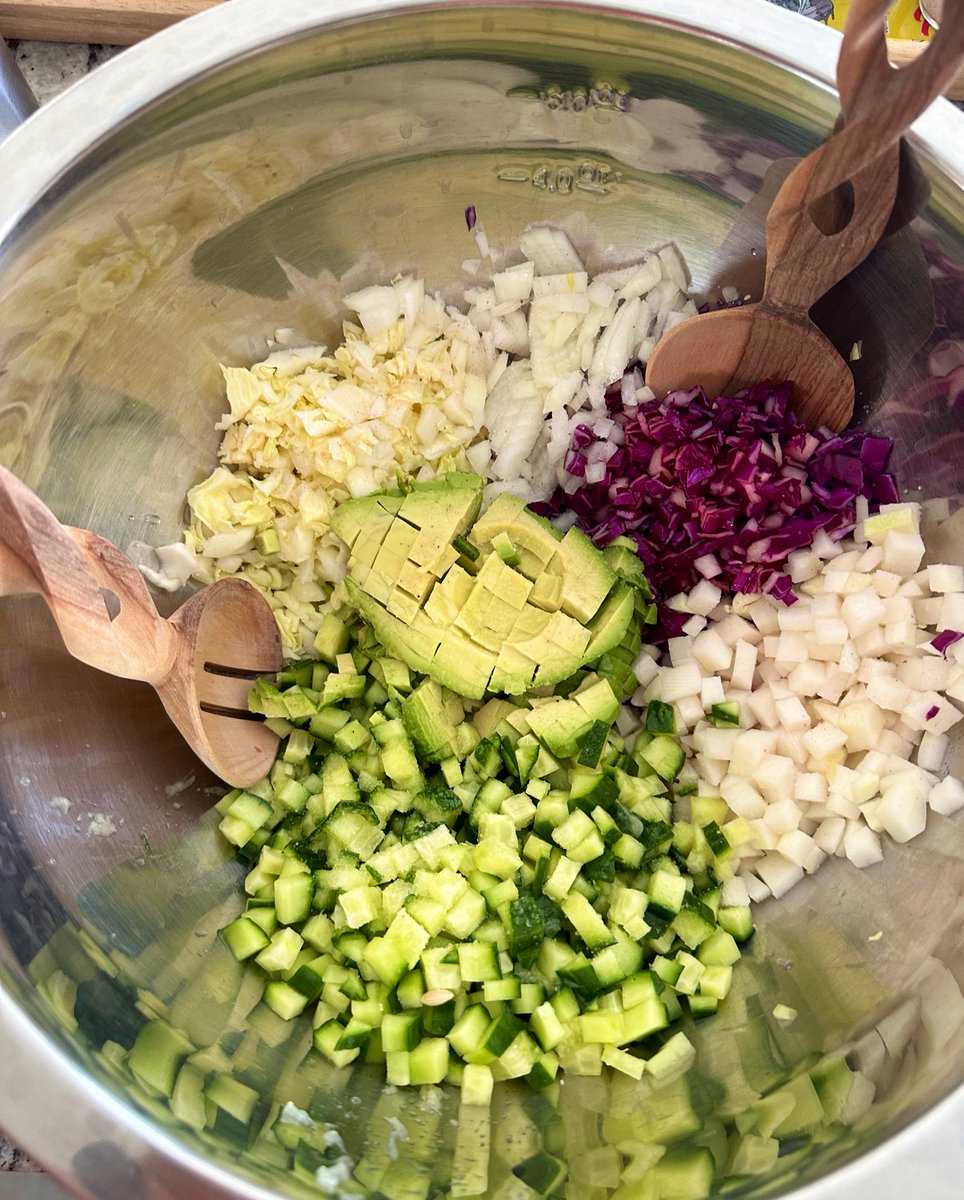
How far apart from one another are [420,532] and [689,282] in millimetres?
715

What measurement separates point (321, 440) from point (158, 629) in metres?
0.50

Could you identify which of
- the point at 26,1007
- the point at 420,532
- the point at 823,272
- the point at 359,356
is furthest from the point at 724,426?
the point at 26,1007

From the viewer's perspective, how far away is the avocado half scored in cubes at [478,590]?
169 centimetres

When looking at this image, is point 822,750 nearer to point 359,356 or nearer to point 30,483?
point 359,356

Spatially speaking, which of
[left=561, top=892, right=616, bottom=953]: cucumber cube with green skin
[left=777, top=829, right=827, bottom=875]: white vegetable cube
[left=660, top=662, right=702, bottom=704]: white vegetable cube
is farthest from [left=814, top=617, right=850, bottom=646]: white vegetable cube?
[left=561, top=892, right=616, bottom=953]: cucumber cube with green skin

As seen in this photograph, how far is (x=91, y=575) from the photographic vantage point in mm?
1298

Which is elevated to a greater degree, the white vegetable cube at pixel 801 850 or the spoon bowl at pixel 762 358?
the spoon bowl at pixel 762 358

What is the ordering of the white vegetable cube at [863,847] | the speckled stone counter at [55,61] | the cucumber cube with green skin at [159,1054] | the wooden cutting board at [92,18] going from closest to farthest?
the cucumber cube with green skin at [159,1054] < the white vegetable cube at [863,847] < the wooden cutting board at [92,18] < the speckled stone counter at [55,61]

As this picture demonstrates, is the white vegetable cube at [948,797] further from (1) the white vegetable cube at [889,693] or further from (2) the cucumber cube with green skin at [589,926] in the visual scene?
(2) the cucumber cube with green skin at [589,926]

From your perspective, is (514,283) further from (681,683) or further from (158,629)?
(158,629)

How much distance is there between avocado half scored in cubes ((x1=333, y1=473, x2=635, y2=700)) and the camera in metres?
1.69

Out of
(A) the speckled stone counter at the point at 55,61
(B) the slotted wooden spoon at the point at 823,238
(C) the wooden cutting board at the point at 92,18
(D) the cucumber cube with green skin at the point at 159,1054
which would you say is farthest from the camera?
(A) the speckled stone counter at the point at 55,61

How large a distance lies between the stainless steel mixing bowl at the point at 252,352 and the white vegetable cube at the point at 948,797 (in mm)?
31

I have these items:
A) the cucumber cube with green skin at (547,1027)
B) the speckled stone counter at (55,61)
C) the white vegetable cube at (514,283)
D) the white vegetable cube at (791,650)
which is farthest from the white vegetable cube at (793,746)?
the speckled stone counter at (55,61)
